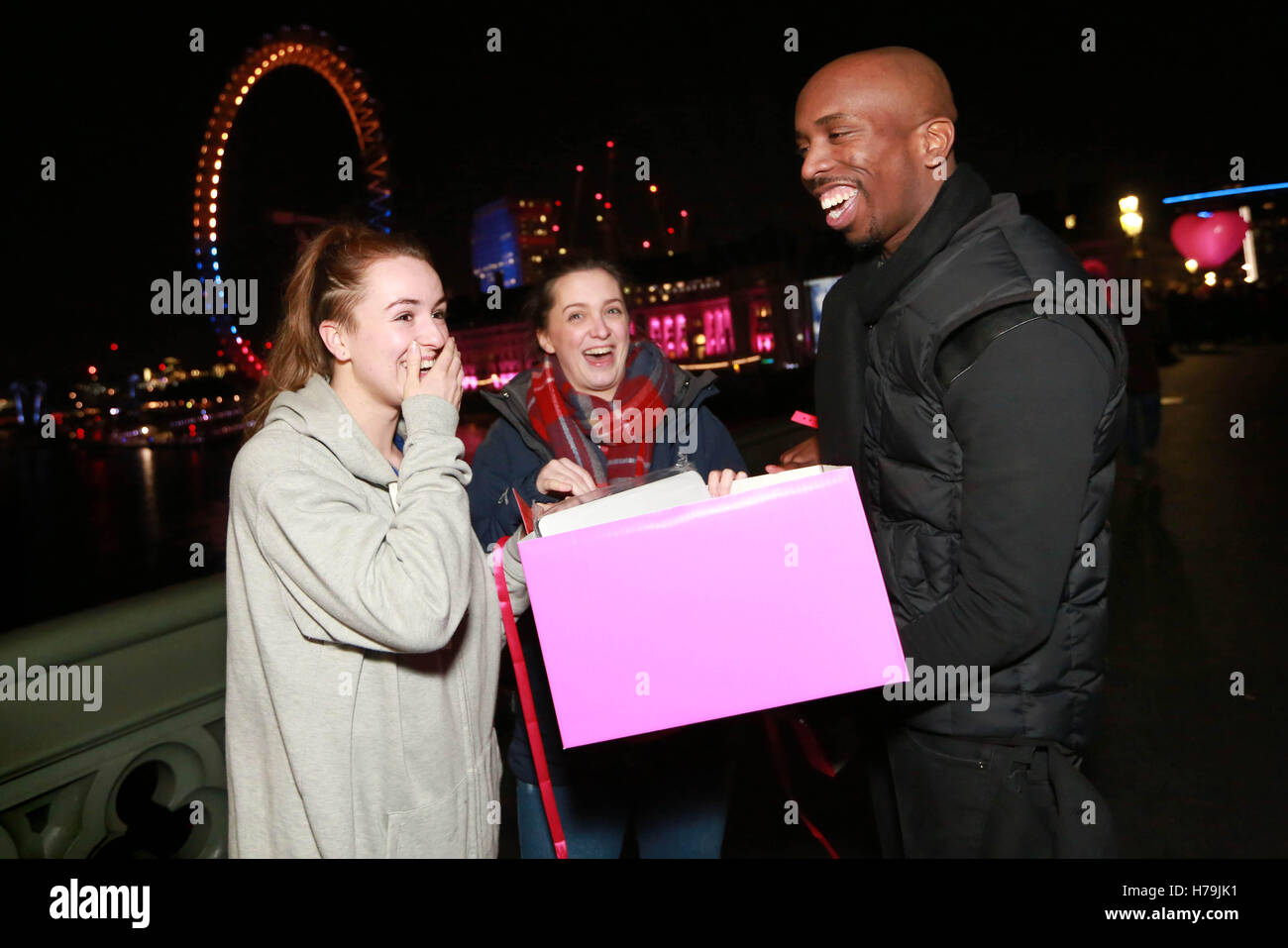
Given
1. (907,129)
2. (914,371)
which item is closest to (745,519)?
(914,371)

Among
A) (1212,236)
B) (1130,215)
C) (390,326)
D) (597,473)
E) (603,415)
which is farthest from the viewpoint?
(1212,236)

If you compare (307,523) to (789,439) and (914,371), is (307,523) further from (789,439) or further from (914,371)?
(789,439)

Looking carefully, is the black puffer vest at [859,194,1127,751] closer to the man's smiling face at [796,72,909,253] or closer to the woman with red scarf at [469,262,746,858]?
the man's smiling face at [796,72,909,253]

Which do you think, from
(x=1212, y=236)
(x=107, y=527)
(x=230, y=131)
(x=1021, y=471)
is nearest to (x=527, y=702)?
(x=1021, y=471)

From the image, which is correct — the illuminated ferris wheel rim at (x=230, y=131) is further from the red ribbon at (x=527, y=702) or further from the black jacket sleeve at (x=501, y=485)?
the red ribbon at (x=527, y=702)

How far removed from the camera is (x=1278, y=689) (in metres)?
3.84

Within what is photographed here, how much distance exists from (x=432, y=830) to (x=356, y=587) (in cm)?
57

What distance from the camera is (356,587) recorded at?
1.43 metres

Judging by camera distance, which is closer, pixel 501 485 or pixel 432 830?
pixel 432 830

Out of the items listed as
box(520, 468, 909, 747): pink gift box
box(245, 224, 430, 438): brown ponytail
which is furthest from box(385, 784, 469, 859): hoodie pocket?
box(245, 224, 430, 438): brown ponytail

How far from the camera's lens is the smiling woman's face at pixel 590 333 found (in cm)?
245

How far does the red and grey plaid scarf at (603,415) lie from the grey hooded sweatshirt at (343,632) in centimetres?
66

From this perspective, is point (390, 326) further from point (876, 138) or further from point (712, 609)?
point (876, 138)

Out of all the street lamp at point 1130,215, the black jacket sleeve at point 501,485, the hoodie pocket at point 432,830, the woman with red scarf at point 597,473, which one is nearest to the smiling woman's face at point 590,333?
the woman with red scarf at point 597,473
